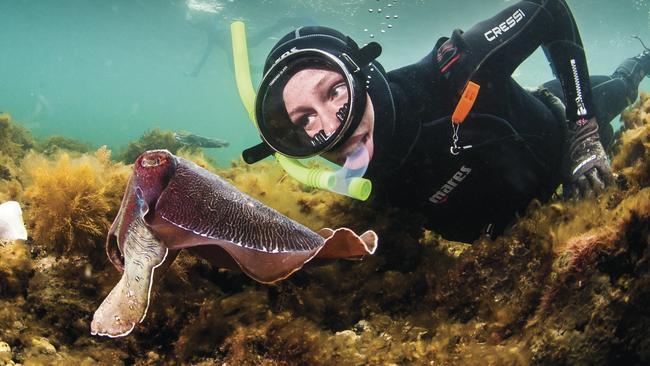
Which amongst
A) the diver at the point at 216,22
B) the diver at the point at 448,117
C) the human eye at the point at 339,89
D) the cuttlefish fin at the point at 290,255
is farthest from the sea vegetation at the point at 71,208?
the diver at the point at 216,22

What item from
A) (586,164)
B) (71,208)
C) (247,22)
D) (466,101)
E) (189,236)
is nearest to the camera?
(189,236)

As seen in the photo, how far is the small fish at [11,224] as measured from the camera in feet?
7.20

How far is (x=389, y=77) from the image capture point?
3.29 metres

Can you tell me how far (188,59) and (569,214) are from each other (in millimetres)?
66229

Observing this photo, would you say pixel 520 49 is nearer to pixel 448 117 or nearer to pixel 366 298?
pixel 448 117

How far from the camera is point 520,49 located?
3.18 meters

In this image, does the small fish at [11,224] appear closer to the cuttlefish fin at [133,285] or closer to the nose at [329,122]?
the cuttlefish fin at [133,285]

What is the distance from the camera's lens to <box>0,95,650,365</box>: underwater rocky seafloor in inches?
58.0

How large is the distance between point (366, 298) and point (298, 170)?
46.8 inches

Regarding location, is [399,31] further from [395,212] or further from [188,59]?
[188,59]

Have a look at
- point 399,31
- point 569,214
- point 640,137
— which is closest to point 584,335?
point 569,214

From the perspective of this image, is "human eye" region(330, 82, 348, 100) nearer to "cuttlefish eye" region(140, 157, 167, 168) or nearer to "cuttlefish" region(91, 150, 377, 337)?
"cuttlefish" region(91, 150, 377, 337)

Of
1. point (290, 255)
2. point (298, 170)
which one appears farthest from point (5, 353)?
point (298, 170)

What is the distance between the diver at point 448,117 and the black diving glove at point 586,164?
2 cm
